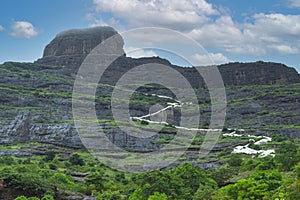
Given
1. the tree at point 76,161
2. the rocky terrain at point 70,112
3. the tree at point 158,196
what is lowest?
the tree at point 76,161

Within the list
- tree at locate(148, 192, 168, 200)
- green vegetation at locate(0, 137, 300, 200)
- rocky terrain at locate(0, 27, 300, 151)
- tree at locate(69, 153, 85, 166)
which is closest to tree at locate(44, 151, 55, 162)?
tree at locate(69, 153, 85, 166)

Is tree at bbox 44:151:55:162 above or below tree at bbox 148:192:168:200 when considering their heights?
below

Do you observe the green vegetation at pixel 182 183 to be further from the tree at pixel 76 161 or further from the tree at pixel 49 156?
the tree at pixel 49 156

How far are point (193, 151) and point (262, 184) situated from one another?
7131 centimetres

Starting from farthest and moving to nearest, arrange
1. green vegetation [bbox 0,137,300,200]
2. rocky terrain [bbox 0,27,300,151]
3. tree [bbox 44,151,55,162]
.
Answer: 1. rocky terrain [bbox 0,27,300,151]
2. tree [bbox 44,151,55,162]
3. green vegetation [bbox 0,137,300,200]

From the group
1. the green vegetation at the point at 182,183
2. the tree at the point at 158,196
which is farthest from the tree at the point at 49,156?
the tree at the point at 158,196

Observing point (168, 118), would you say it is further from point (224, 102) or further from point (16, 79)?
point (16, 79)

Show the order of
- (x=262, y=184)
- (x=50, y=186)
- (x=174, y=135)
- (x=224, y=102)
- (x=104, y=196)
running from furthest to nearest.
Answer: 1. (x=224, y=102)
2. (x=174, y=135)
3. (x=50, y=186)
4. (x=104, y=196)
5. (x=262, y=184)

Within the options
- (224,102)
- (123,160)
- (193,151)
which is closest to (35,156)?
(123,160)

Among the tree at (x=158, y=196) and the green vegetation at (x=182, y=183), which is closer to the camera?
the green vegetation at (x=182, y=183)

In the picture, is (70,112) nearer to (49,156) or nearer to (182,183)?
(49,156)

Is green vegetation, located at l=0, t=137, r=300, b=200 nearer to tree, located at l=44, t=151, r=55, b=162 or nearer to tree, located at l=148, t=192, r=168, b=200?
tree, located at l=148, t=192, r=168, b=200

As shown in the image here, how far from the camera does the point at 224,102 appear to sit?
178000 millimetres

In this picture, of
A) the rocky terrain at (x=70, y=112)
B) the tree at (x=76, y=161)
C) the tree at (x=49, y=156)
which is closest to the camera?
the tree at (x=76, y=161)
